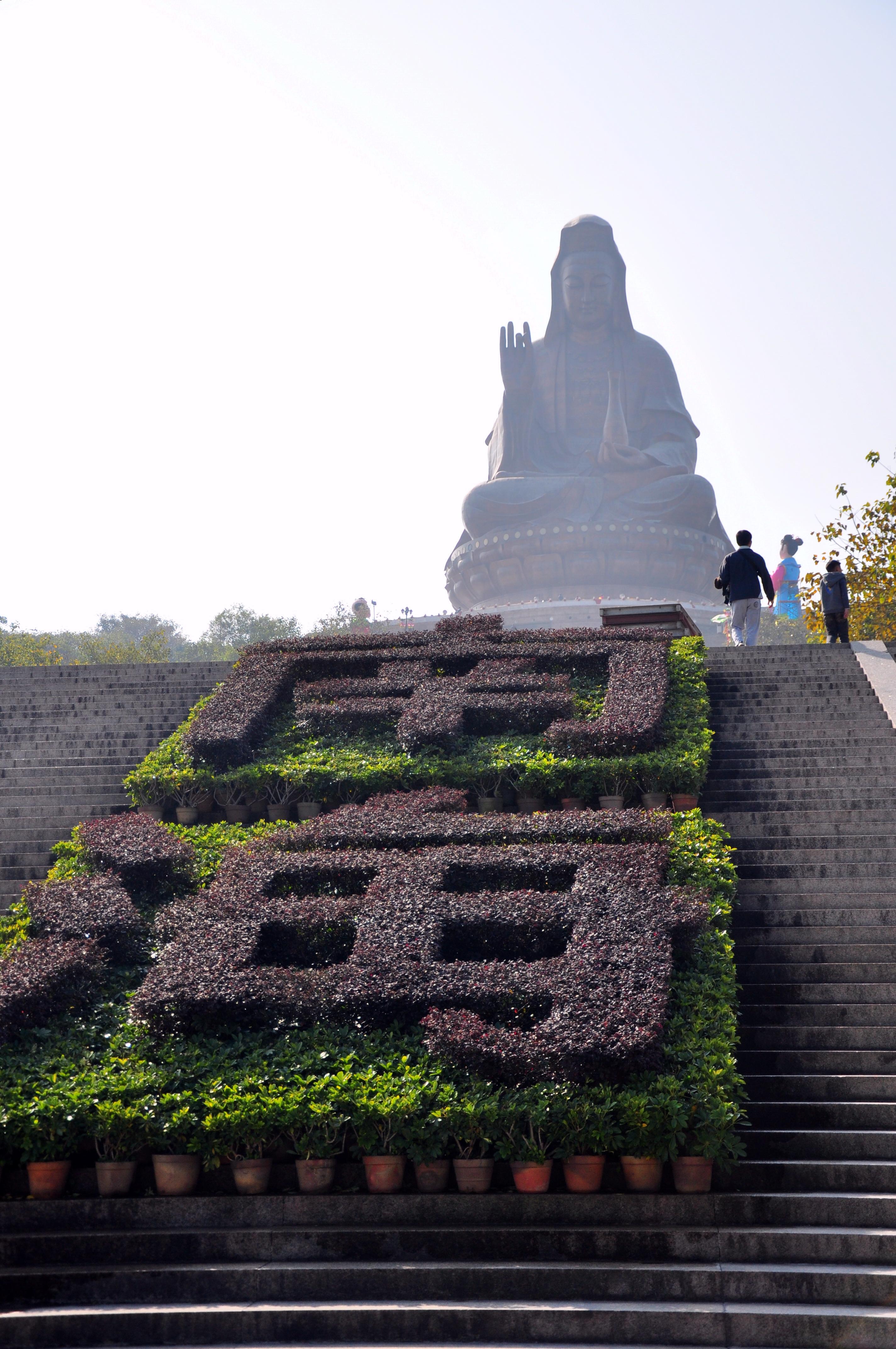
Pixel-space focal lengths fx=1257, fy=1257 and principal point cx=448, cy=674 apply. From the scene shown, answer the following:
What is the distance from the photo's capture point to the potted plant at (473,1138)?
20.3 ft

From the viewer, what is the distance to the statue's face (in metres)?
37.1

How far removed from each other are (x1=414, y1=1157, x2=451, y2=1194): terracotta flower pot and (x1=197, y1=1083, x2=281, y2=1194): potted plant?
751 mm

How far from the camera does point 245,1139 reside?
6328mm

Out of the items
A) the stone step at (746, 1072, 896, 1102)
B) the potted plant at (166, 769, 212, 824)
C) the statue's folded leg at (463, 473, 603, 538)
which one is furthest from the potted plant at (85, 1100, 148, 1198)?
the statue's folded leg at (463, 473, 603, 538)

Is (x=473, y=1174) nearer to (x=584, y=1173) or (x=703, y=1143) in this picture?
(x=584, y=1173)

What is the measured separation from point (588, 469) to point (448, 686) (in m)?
23.8

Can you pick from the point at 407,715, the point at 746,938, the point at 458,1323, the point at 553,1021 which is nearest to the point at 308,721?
the point at 407,715

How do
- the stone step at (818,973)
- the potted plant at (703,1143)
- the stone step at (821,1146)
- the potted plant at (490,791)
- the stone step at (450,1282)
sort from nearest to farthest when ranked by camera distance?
the stone step at (450,1282)
the potted plant at (703,1143)
the stone step at (821,1146)
the stone step at (818,973)
the potted plant at (490,791)

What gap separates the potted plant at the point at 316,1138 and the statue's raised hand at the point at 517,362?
1267 inches

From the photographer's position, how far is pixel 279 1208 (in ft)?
20.4

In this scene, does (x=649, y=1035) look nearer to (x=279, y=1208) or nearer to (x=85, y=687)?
(x=279, y=1208)

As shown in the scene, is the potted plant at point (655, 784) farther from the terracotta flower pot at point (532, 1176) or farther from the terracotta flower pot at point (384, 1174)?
the terracotta flower pot at point (384, 1174)

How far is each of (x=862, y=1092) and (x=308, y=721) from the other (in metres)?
7.52

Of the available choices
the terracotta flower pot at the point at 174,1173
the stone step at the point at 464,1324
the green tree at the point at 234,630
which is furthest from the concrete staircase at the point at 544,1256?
the green tree at the point at 234,630
